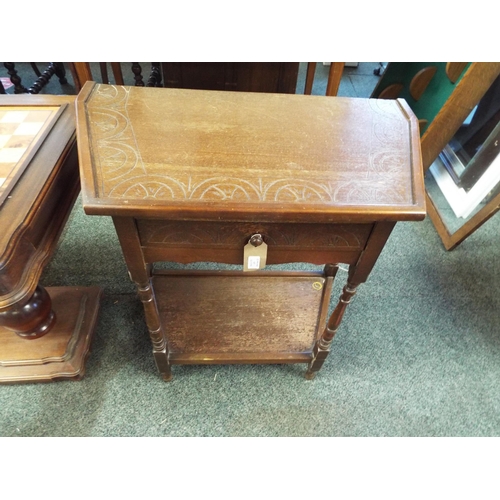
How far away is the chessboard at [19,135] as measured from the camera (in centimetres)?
77

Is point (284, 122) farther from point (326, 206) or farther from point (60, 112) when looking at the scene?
point (60, 112)

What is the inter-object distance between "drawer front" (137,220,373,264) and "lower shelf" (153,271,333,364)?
42 centimetres

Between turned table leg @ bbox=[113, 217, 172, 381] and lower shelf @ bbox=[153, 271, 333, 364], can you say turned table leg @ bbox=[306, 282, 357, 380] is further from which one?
turned table leg @ bbox=[113, 217, 172, 381]

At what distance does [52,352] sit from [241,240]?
749 mm

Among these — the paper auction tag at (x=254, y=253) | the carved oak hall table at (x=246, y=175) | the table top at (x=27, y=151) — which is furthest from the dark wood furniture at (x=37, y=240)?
the paper auction tag at (x=254, y=253)

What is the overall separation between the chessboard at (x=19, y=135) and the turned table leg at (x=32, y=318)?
300 mm

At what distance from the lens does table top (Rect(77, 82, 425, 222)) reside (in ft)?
1.80

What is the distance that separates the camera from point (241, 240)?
62 cm

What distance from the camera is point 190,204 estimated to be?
1.77 feet

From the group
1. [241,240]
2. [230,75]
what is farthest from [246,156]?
[230,75]

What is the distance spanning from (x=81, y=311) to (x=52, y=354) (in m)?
0.15

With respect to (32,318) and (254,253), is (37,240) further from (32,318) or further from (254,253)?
(254,253)

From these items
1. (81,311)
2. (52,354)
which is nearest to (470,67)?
(81,311)

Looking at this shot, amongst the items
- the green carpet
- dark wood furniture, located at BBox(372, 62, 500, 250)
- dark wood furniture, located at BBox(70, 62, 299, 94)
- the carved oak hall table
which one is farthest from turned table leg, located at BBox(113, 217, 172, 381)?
dark wood furniture, located at BBox(372, 62, 500, 250)
